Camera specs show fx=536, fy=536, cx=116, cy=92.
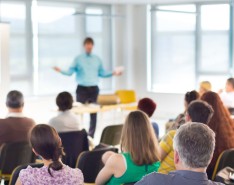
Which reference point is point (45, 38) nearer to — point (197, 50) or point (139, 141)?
point (197, 50)

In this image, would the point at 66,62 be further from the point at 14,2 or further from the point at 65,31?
the point at 14,2

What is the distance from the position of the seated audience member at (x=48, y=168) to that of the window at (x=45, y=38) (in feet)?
24.0

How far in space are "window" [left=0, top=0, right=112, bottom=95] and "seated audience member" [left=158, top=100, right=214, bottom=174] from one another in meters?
6.33

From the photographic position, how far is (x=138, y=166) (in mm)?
3834

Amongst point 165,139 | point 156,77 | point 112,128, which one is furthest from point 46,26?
point 165,139

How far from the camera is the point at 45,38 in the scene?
11570mm

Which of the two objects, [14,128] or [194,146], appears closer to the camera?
[194,146]

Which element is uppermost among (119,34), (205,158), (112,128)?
(119,34)

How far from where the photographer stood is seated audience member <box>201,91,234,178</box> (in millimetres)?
4608

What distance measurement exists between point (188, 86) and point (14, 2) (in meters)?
4.60

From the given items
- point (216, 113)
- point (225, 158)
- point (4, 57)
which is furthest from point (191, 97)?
point (4, 57)

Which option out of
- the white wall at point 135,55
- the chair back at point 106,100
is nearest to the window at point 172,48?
the white wall at point 135,55

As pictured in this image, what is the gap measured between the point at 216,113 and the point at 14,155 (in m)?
1.88

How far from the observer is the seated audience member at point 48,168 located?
3.27 meters
